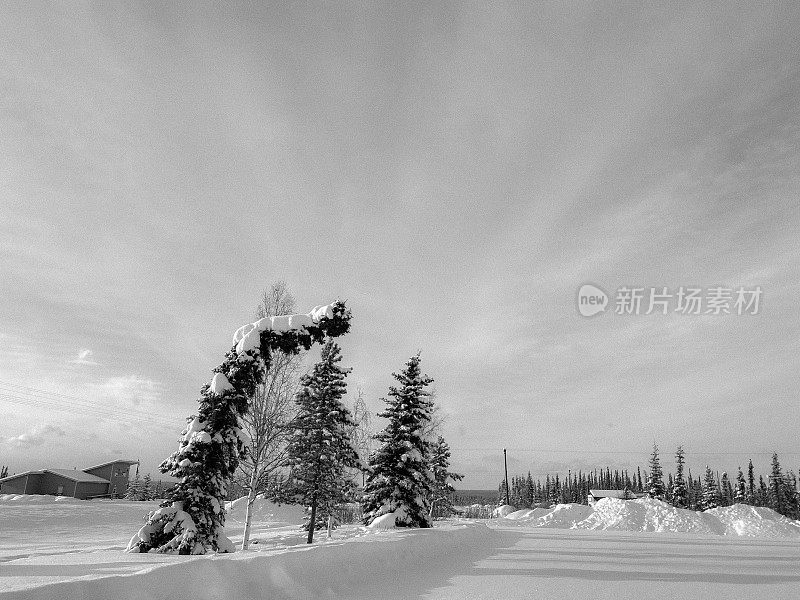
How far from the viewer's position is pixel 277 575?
7496 millimetres

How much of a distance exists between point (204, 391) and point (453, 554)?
909 centimetres

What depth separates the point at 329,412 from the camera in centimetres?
2591

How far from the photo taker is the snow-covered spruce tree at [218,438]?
560 inches

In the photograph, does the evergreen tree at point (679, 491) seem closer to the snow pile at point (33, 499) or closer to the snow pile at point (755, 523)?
the snow pile at point (755, 523)

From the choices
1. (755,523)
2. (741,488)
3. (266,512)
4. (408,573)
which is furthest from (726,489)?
(408,573)

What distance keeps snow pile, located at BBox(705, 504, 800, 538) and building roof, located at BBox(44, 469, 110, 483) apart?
63062 mm

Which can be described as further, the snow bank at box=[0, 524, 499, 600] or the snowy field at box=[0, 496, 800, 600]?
the snowy field at box=[0, 496, 800, 600]

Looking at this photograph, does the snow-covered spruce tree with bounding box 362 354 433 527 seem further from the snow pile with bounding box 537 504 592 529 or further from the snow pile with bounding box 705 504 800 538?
the snow pile with bounding box 705 504 800 538

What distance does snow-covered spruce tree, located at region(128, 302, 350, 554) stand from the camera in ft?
46.7

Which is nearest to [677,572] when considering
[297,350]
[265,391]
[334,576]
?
[334,576]

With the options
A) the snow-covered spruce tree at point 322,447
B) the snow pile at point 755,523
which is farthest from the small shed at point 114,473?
the snow pile at point 755,523

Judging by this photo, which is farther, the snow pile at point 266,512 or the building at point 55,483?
the building at point 55,483

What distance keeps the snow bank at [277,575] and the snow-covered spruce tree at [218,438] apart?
20.4 feet

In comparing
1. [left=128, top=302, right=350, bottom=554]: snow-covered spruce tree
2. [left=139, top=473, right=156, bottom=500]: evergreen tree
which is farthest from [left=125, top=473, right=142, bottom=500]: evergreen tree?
[left=128, top=302, right=350, bottom=554]: snow-covered spruce tree
